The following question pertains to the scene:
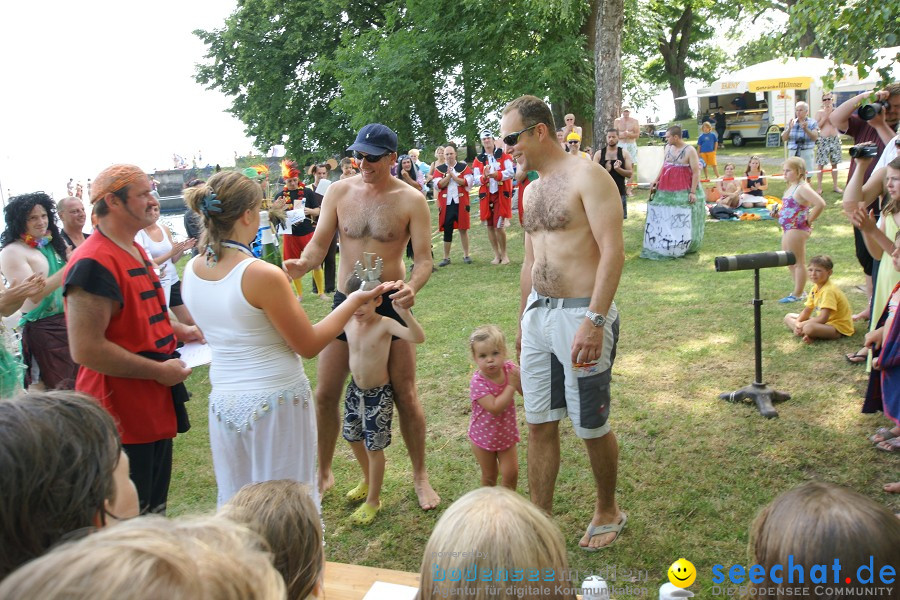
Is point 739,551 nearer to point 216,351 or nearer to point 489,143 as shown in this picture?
point 216,351

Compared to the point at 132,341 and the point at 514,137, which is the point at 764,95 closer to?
the point at 514,137

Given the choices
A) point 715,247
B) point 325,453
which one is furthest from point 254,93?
point 325,453

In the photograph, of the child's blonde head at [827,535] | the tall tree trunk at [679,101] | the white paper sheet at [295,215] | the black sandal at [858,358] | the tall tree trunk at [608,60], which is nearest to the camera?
the child's blonde head at [827,535]

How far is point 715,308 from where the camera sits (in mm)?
7160

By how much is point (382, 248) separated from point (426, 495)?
4.78 ft

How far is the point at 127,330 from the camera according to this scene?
2.72 meters

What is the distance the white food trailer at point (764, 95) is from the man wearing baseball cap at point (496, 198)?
26.7 feet

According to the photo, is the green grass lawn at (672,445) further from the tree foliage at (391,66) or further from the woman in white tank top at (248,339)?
the tree foliage at (391,66)

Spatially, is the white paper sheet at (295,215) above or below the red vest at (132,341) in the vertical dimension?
above

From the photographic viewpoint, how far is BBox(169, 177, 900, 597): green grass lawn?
11.3 ft

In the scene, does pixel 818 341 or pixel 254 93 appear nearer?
pixel 818 341

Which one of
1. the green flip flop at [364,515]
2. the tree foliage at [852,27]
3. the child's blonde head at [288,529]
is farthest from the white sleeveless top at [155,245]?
the tree foliage at [852,27]

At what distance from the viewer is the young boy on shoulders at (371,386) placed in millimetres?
3656

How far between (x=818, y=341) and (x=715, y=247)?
4.75 meters
